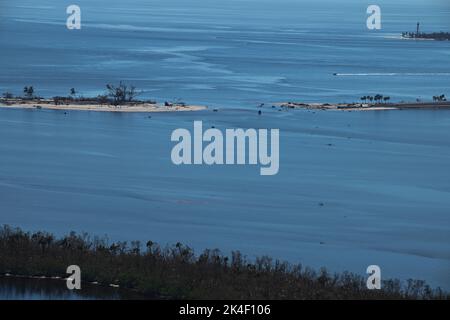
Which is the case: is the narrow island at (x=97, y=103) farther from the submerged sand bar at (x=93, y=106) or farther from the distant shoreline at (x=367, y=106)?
the distant shoreline at (x=367, y=106)

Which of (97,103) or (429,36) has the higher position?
(429,36)

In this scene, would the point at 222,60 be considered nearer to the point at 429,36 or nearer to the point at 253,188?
the point at 429,36

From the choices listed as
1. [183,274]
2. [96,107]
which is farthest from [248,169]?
[183,274]

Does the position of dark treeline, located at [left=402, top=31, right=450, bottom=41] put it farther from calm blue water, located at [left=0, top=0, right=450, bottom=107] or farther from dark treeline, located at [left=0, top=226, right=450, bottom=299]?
dark treeline, located at [left=0, top=226, right=450, bottom=299]

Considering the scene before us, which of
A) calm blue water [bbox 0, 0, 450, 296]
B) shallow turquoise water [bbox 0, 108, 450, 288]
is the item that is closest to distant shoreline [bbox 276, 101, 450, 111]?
calm blue water [bbox 0, 0, 450, 296]

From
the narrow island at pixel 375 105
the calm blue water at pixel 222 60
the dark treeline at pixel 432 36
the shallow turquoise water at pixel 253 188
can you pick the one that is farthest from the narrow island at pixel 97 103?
the dark treeline at pixel 432 36

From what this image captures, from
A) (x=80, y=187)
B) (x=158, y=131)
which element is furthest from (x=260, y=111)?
(x=80, y=187)

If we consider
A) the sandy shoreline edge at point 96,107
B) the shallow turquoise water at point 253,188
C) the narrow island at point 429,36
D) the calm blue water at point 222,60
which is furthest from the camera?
the narrow island at point 429,36
